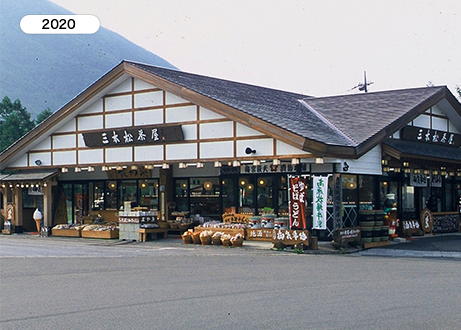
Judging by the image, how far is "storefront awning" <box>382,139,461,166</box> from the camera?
19.1 metres

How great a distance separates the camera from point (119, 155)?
70.9ft

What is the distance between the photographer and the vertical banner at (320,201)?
17.2m

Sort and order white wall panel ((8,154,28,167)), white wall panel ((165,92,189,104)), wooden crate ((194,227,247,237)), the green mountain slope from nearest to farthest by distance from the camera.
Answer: wooden crate ((194,227,247,237))
white wall panel ((165,92,189,104))
white wall panel ((8,154,28,167))
the green mountain slope

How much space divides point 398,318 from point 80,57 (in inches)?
7213

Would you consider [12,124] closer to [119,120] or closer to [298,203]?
[119,120]

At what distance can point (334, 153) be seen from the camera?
673 inches

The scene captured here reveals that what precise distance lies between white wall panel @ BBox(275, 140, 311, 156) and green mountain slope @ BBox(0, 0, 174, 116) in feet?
403

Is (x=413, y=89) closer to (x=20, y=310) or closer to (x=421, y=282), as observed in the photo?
(x=421, y=282)

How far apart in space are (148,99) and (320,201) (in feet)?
23.7

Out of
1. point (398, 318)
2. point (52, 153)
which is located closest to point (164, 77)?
point (52, 153)

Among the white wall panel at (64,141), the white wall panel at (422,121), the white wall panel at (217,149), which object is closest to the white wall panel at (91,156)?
the white wall panel at (64,141)

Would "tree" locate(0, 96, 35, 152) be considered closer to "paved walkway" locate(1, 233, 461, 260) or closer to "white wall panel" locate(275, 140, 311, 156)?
"paved walkway" locate(1, 233, 461, 260)

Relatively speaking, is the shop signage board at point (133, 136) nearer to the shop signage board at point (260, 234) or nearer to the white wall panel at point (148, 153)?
the white wall panel at point (148, 153)

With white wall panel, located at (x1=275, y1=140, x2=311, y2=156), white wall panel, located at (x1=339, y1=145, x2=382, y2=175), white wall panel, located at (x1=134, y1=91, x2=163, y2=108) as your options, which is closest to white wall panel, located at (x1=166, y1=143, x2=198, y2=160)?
white wall panel, located at (x1=134, y1=91, x2=163, y2=108)
